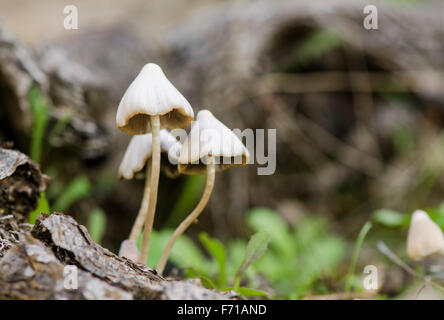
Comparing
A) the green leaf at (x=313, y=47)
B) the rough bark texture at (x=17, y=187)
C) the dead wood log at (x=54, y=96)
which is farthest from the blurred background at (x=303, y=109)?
the rough bark texture at (x=17, y=187)

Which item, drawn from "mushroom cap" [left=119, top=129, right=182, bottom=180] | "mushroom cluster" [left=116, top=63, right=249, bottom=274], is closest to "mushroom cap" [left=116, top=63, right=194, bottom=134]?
"mushroom cluster" [left=116, top=63, right=249, bottom=274]

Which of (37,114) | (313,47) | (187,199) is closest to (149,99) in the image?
(37,114)

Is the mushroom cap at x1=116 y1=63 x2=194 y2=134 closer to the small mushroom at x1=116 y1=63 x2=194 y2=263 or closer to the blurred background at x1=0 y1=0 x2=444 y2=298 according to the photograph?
the small mushroom at x1=116 y1=63 x2=194 y2=263

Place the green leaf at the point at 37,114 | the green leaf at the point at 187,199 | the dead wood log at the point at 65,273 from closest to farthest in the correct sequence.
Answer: the dead wood log at the point at 65,273
the green leaf at the point at 37,114
the green leaf at the point at 187,199

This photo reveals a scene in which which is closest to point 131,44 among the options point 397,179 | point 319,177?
point 319,177

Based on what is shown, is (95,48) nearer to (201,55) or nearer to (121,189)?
(201,55)

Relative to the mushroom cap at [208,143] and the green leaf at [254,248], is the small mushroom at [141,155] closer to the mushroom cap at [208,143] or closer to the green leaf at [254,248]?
the mushroom cap at [208,143]

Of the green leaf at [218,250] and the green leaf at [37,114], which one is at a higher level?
the green leaf at [37,114]

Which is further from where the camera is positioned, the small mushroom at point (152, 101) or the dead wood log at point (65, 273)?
the small mushroom at point (152, 101)
